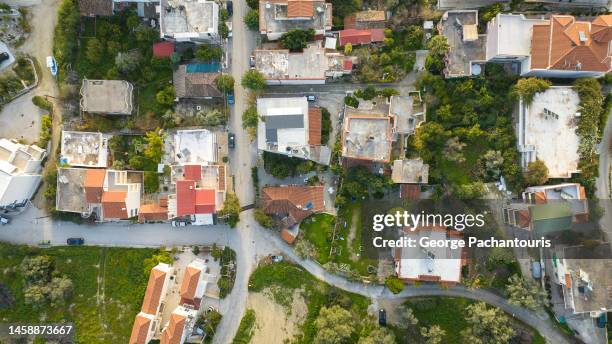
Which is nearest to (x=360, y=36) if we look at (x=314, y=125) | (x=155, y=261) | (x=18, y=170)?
(x=314, y=125)

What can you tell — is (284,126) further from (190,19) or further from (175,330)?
(175,330)

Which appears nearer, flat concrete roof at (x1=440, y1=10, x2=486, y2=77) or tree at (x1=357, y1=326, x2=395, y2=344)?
tree at (x1=357, y1=326, x2=395, y2=344)

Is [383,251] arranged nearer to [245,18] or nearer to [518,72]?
[518,72]

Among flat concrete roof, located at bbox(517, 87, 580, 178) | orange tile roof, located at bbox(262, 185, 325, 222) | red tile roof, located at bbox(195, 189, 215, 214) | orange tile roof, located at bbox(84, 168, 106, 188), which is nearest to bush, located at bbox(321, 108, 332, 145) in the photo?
orange tile roof, located at bbox(262, 185, 325, 222)

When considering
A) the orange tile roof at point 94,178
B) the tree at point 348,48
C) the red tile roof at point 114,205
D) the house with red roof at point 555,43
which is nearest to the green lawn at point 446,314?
the house with red roof at point 555,43

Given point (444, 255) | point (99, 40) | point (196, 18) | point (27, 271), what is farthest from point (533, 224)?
point (27, 271)

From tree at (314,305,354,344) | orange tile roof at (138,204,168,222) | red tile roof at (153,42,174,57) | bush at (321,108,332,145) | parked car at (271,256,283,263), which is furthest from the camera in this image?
parked car at (271,256,283,263)

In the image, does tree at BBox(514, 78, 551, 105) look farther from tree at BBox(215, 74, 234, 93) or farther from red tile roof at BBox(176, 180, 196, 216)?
red tile roof at BBox(176, 180, 196, 216)
